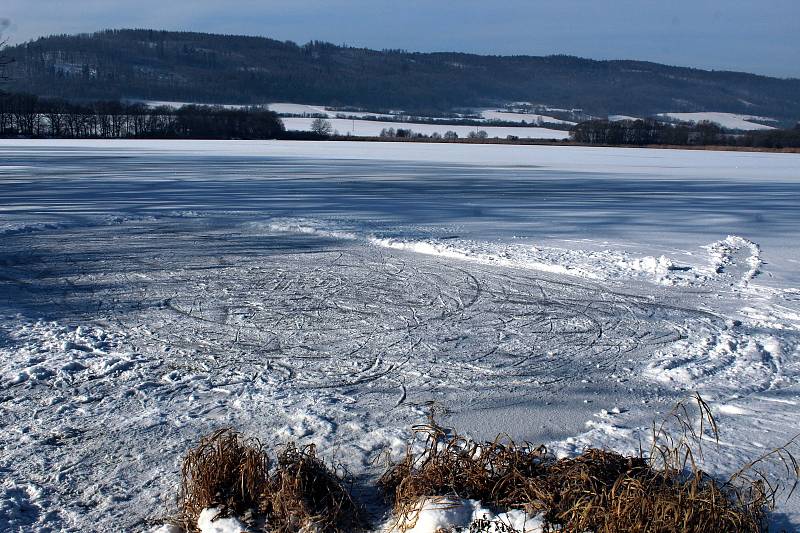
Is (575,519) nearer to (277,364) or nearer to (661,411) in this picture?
(661,411)

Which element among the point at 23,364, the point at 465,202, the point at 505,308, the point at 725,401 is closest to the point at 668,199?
the point at 465,202

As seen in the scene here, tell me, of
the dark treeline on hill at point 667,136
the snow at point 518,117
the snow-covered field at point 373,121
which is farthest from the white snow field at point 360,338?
the snow at point 518,117

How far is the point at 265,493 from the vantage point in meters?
3.47

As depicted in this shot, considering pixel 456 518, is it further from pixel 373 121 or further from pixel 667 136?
pixel 373 121

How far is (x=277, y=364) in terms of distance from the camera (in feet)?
18.9

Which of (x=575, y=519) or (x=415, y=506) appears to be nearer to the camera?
(x=575, y=519)

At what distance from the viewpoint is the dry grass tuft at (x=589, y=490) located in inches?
117

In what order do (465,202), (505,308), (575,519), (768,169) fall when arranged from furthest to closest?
(768,169)
(465,202)
(505,308)
(575,519)

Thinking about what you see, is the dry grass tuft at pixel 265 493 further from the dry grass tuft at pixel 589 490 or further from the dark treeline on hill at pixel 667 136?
the dark treeline on hill at pixel 667 136

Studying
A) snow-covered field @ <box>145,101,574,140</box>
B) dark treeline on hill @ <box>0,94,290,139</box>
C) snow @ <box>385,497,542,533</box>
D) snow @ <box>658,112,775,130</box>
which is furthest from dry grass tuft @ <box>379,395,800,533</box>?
snow @ <box>658,112,775,130</box>

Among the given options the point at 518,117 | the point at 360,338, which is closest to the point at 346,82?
the point at 518,117

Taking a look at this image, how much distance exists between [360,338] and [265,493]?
9.95ft

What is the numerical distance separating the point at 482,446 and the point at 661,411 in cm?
186

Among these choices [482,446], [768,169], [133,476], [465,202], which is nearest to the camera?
[482,446]
